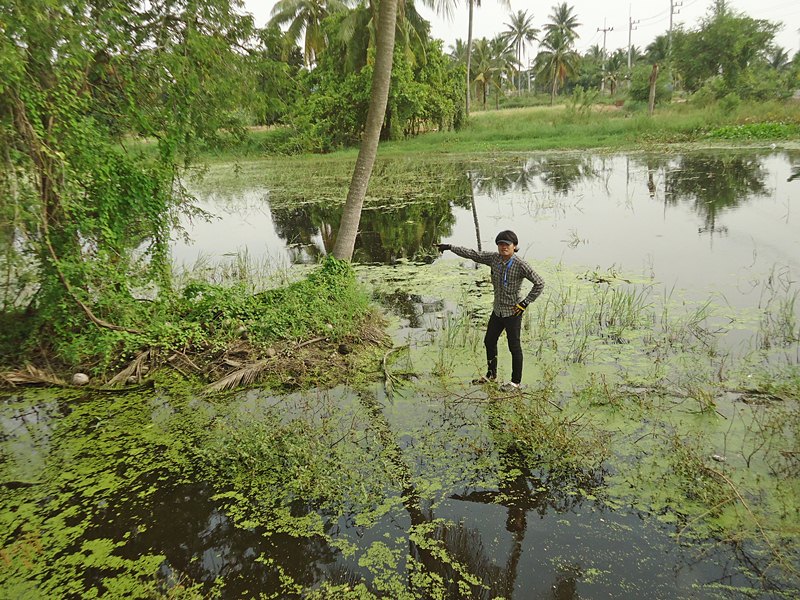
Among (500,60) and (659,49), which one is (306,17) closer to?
(500,60)

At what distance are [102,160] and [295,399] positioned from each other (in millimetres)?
3292

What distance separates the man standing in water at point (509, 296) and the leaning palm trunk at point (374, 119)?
2.69m

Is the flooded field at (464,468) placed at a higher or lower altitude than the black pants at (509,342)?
lower

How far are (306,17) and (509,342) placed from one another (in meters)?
24.6

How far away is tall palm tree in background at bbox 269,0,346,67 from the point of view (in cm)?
2312

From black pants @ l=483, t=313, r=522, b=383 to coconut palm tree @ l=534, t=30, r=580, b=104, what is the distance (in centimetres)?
5028

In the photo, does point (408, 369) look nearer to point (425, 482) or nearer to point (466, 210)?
point (425, 482)

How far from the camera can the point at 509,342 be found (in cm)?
496

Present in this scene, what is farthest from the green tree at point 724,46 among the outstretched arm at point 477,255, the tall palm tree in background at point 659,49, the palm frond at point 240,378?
the palm frond at point 240,378

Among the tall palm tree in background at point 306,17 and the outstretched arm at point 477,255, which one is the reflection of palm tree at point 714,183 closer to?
the outstretched arm at point 477,255

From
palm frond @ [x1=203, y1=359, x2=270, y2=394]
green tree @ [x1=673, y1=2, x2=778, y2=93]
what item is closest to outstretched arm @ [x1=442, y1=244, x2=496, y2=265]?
palm frond @ [x1=203, y1=359, x2=270, y2=394]

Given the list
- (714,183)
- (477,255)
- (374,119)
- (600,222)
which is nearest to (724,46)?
(714,183)

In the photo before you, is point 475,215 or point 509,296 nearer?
point 509,296

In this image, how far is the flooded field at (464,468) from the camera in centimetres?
298
